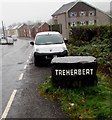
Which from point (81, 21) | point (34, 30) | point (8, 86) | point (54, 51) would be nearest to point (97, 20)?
point (81, 21)

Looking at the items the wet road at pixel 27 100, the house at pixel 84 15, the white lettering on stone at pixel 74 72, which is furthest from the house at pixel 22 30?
the white lettering on stone at pixel 74 72

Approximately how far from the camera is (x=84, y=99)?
27.8 feet

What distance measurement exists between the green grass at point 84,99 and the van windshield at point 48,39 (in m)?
7.29

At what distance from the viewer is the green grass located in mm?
7250

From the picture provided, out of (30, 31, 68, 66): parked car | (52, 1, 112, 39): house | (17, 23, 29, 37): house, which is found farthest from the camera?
(17, 23, 29, 37): house

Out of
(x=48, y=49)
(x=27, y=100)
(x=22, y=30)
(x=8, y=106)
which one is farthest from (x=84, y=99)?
(x=22, y=30)

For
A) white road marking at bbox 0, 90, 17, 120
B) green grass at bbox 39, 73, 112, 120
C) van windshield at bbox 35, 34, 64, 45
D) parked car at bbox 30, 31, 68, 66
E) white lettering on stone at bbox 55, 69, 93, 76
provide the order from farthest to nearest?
van windshield at bbox 35, 34, 64, 45, parked car at bbox 30, 31, 68, 66, white lettering on stone at bbox 55, 69, 93, 76, white road marking at bbox 0, 90, 17, 120, green grass at bbox 39, 73, 112, 120

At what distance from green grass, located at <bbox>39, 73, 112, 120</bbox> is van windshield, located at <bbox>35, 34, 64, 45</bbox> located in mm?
7291

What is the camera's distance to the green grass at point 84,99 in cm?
725

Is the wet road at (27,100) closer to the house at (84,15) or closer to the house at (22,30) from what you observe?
the house at (84,15)

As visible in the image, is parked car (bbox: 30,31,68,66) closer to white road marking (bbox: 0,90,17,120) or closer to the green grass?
the green grass

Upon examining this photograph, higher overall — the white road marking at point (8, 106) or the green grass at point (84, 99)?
the green grass at point (84, 99)

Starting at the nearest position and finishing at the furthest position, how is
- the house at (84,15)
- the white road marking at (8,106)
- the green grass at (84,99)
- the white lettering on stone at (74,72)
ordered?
1. the green grass at (84,99)
2. the white road marking at (8,106)
3. the white lettering on stone at (74,72)
4. the house at (84,15)

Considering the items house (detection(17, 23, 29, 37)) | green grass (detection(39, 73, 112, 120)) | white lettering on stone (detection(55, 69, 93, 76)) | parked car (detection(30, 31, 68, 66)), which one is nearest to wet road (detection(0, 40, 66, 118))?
green grass (detection(39, 73, 112, 120))
